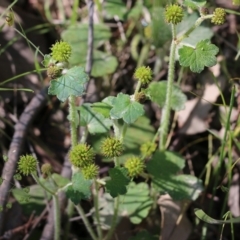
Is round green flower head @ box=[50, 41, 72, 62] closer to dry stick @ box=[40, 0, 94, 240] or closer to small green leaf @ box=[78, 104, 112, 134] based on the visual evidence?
small green leaf @ box=[78, 104, 112, 134]

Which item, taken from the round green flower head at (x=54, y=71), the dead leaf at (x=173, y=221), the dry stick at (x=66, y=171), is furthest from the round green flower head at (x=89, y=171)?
the dead leaf at (x=173, y=221)

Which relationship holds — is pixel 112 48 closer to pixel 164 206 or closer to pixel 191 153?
pixel 191 153

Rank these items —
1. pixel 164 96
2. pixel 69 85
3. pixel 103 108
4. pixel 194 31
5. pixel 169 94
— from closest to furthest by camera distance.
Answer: pixel 69 85 < pixel 103 108 < pixel 169 94 < pixel 164 96 < pixel 194 31

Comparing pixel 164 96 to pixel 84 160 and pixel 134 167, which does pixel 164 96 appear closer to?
pixel 134 167

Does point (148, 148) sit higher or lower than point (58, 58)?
lower

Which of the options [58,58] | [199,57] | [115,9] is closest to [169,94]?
[199,57]

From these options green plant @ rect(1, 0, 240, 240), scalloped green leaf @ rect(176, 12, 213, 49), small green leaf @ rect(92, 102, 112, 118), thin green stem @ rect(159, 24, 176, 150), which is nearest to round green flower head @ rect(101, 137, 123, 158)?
green plant @ rect(1, 0, 240, 240)

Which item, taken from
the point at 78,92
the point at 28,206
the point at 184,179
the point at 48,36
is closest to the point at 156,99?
the point at 184,179
